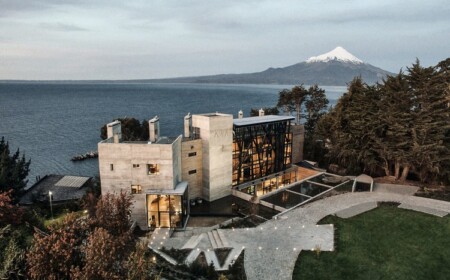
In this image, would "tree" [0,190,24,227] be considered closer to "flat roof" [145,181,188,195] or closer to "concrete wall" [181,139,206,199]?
"flat roof" [145,181,188,195]

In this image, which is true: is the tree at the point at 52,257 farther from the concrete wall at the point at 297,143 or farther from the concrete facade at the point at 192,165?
the concrete wall at the point at 297,143

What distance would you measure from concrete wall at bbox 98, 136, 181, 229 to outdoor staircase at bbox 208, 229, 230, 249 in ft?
18.2

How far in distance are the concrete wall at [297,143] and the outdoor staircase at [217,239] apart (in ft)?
75.7

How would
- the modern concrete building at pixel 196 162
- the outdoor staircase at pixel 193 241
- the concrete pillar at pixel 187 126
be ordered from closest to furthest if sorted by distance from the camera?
the outdoor staircase at pixel 193 241
the modern concrete building at pixel 196 162
the concrete pillar at pixel 187 126

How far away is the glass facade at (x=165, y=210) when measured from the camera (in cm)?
2633

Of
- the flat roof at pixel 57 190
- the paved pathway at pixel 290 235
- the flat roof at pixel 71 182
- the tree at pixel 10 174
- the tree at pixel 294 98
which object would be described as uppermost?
the tree at pixel 294 98

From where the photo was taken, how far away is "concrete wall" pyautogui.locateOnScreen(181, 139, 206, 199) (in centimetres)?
3153

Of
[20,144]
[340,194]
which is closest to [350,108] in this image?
[340,194]

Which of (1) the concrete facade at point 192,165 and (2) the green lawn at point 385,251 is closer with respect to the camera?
(2) the green lawn at point 385,251

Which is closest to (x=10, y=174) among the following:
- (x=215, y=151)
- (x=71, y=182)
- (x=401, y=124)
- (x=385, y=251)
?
(x=71, y=182)

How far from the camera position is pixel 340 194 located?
32438 mm

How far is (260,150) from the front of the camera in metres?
37.4

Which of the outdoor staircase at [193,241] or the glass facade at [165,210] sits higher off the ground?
the glass facade at [165,210]

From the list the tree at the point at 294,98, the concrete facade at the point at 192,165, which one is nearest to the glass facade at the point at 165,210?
the concrete facade at the point at 192,165
